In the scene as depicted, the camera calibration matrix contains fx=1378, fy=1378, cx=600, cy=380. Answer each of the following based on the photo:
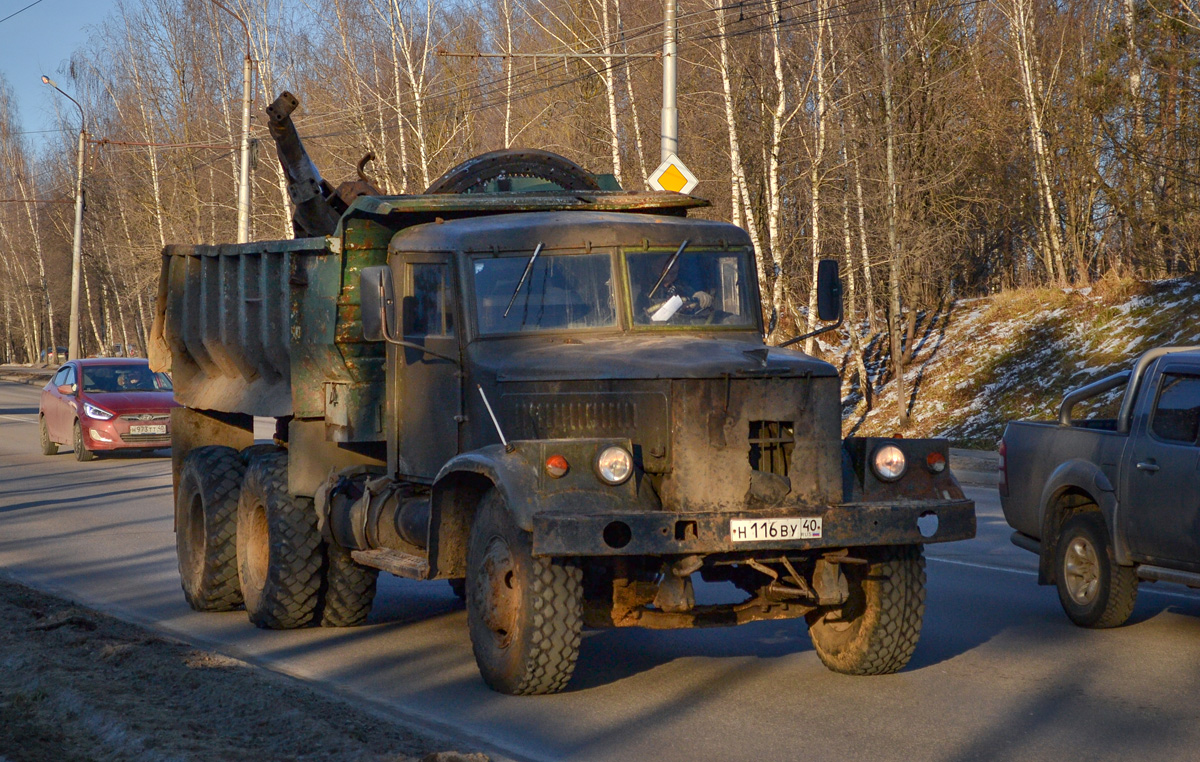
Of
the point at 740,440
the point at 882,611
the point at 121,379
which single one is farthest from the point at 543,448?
the point at 121,379

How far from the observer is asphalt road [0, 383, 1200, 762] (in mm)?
5910

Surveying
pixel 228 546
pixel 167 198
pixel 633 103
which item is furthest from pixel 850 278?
pixel 167 198

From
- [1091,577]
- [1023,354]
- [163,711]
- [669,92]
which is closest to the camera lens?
[163,711]

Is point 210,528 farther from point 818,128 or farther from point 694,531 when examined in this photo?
point 818,128

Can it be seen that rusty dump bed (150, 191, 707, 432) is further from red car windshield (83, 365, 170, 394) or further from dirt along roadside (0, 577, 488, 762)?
red car windshield (83, 365, 170, 394)

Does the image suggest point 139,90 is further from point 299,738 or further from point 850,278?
point 299,738

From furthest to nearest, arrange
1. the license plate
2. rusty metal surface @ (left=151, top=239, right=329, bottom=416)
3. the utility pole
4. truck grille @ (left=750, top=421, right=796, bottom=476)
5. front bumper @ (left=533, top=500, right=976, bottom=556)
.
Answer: the utility pole
rusty metal surface @ (left=151, top=239, right=329, bottom=416)
truck grille @ (left=750, top=421, right=796, bottom=476)
the license plate
front bumper @ (left=533, top=500, right=976, bottom=556)

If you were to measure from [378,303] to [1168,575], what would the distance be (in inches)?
188

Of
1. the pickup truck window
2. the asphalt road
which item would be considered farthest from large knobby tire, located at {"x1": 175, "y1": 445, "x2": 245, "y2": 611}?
the pickup truck window

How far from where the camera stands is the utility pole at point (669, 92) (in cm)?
1697

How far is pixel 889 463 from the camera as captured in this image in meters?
6.94

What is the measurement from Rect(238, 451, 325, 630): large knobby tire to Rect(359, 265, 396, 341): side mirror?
1.75 meters

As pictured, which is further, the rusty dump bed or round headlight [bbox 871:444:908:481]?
the rusty dump bed

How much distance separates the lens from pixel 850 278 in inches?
999
